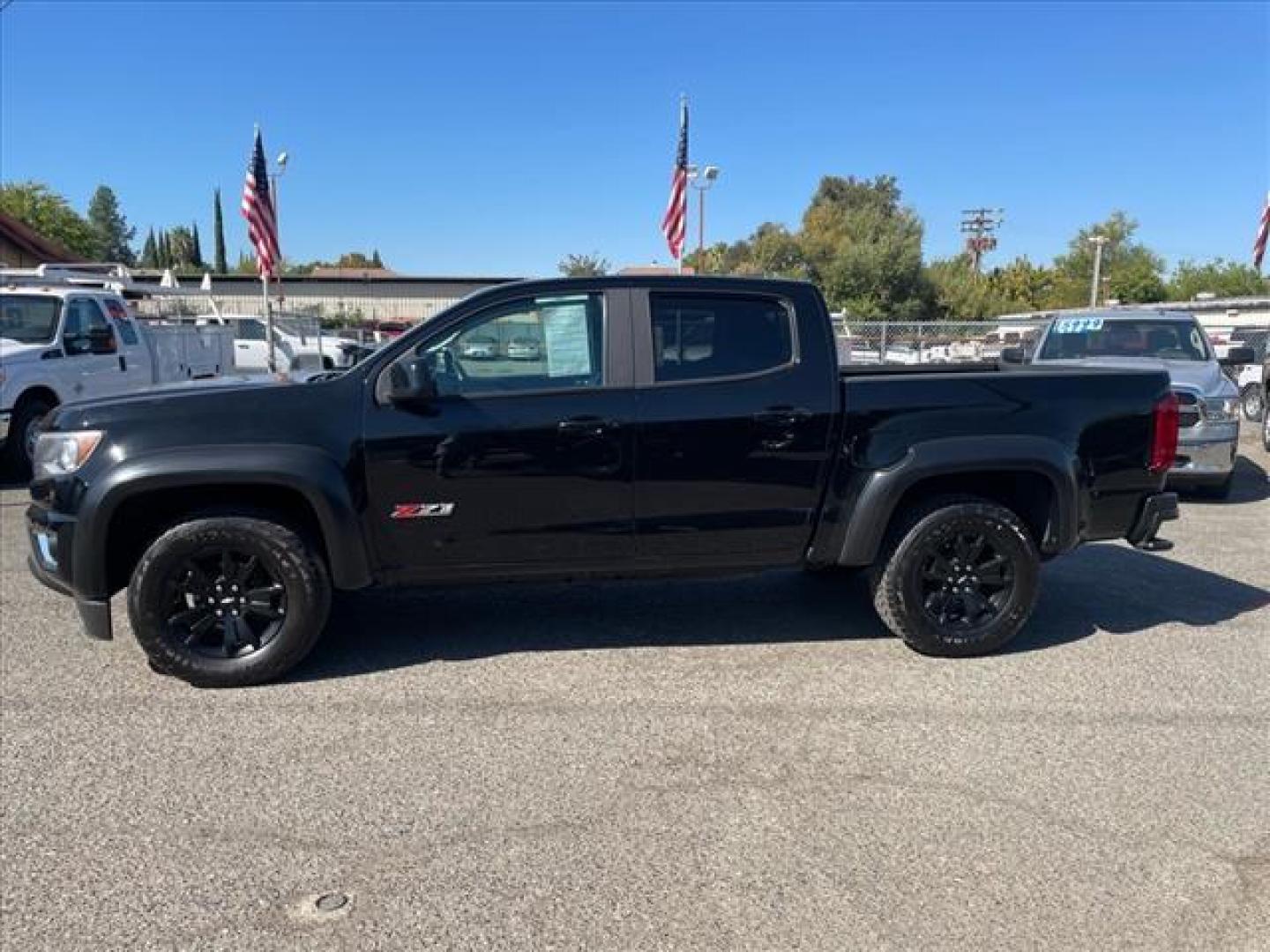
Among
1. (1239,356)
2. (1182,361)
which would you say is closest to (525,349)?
(1182,361)

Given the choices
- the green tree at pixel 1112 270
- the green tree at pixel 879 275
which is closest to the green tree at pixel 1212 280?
the green tree at pixel 1112 270

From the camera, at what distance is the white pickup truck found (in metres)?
9.40

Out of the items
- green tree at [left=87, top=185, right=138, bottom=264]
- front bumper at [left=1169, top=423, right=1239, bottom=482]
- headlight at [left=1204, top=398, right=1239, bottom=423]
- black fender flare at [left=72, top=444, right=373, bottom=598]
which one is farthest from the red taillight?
green tree at [left=87, top=185, right=138, bottom=264]

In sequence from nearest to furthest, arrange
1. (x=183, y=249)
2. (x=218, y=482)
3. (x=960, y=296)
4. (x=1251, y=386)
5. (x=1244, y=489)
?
(x=218, y=482) < (x=1244, y=489) < (x=1251, y=386) < (x=960, y=296) < (x=183, y=249)

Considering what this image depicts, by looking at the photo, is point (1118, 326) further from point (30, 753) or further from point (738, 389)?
point (30, 753)

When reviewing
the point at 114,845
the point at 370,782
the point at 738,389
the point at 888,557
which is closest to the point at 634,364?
the point at 738,389

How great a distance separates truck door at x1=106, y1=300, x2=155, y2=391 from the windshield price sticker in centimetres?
1045

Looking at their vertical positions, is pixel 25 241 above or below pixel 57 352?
above

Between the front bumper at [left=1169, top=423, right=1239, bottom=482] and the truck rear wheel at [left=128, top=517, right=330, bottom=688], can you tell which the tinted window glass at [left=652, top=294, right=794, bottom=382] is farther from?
the front bumper at [left=1169, top=423, right=1239, bottom=482]

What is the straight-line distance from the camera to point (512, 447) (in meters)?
4.16

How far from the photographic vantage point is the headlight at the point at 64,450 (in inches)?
158

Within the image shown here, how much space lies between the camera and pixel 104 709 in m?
3.96

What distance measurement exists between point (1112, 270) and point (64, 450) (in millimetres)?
85285

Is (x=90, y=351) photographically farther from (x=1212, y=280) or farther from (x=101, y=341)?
(x=1212, y=280)
